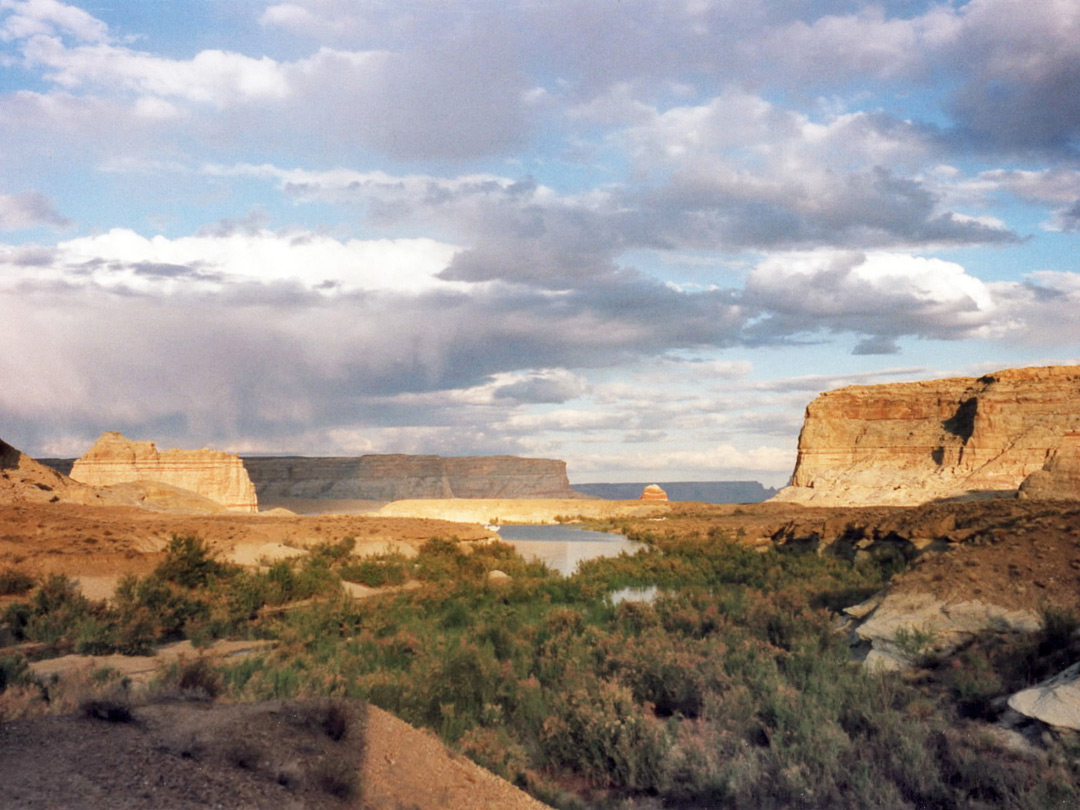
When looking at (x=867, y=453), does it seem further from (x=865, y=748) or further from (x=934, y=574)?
(x=865, y=748)

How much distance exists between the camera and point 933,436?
206ft

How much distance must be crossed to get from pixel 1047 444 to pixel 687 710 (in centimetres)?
5559

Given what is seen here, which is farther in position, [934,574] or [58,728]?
[934,574]

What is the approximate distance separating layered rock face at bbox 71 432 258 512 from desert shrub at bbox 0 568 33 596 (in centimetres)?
5085

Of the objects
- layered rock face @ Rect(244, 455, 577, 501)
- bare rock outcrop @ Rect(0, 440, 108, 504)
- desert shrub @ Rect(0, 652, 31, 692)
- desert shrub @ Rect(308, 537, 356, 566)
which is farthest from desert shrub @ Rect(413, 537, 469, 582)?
layered rock face @ Rect(244, 455, 577, 501)

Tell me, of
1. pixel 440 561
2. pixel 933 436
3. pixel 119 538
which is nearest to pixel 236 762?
pixel 119 538

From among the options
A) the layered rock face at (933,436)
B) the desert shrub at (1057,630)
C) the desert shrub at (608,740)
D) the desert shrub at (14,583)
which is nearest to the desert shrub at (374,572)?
the desert shrub at (14,583)

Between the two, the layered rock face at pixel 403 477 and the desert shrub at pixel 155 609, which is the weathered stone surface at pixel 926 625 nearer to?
the desert shrub at pixel 155 609

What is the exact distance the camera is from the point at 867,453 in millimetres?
66188

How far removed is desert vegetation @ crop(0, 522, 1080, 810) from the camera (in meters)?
6.02

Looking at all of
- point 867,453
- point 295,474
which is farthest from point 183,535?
point 295,474

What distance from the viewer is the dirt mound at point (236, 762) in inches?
157

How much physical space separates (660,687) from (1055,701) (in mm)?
3625

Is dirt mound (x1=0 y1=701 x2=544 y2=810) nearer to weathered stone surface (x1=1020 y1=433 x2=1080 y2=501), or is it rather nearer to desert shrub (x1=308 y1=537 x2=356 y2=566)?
desert shrub (x1=308 y1=537 x2=356 y2=566)
